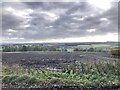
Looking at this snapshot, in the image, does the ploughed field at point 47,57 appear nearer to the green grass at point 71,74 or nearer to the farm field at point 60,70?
the farm field at point 60,70

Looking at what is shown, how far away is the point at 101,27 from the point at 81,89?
129 cm

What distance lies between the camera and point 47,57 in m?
6.84

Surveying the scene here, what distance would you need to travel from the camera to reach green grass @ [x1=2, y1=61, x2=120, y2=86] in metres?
6.03

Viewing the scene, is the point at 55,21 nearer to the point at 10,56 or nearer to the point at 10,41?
the point at 10,41

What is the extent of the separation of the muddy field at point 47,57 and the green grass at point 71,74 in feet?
0.61

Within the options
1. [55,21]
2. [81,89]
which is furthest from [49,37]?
[81,89]

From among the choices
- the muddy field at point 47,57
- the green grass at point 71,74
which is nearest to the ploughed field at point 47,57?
the muddy field at point 47,57

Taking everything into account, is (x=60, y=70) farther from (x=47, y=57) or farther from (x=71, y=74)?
(x=47, y=57)

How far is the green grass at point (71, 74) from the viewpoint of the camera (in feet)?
19.8

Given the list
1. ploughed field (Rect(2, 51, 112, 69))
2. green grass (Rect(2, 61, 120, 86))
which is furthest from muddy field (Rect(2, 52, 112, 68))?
green grass (Rect(2, 61, 120, 86))

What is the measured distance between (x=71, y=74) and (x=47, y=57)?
77 cm

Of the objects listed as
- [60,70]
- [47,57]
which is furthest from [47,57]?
[60,70]

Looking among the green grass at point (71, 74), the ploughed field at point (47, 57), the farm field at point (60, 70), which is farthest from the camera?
the ploughed field at point (47, 57)

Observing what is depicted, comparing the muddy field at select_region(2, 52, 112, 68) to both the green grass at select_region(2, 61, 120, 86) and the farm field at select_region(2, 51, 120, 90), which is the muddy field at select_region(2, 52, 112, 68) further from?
the green grass at select_region(2, 61, 120, 86)
